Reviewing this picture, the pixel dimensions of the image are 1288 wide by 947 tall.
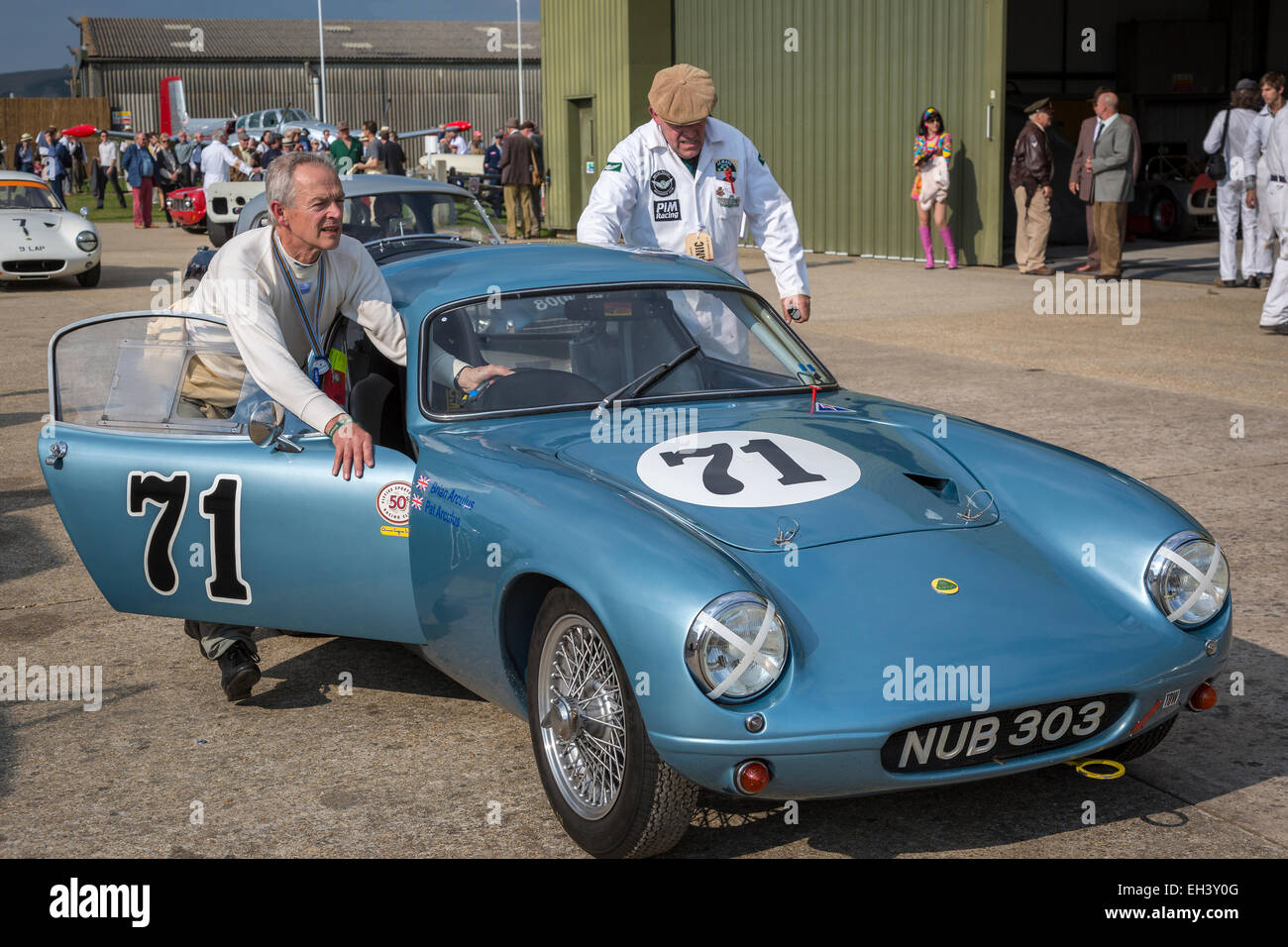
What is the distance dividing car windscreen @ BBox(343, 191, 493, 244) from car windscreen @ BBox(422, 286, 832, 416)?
247 inches

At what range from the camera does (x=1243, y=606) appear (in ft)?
16.4

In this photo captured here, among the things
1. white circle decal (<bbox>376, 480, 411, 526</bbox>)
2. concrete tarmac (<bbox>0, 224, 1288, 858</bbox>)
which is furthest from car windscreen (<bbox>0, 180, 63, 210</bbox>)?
white circle decal (<bbox>376, 480, 411, 526</bbox>)

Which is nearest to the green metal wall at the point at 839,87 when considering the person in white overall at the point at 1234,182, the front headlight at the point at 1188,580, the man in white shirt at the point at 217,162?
the person in white overall at the point at 1234,182

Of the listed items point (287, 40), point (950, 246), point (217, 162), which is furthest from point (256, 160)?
point (287, 40)

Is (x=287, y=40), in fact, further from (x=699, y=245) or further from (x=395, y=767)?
(x=395, y=767)

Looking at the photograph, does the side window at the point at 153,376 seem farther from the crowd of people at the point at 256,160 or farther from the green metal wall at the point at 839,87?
the green metal wall at the point at 839,87

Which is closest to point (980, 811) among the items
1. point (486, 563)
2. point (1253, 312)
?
point (486, 563)

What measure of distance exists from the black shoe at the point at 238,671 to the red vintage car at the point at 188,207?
2267 centimetres

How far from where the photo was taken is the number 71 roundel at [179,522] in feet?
13.4

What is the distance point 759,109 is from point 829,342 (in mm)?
10135

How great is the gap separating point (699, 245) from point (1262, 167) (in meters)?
7.33

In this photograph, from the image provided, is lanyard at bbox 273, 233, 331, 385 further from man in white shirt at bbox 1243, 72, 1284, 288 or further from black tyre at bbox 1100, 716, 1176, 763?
man in white shirt at bbox 1243, 72, 1284, 288

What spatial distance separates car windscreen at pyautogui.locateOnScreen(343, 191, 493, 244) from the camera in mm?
10820
